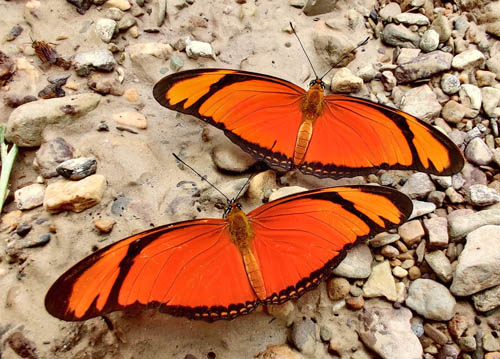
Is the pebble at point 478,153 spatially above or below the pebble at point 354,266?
above

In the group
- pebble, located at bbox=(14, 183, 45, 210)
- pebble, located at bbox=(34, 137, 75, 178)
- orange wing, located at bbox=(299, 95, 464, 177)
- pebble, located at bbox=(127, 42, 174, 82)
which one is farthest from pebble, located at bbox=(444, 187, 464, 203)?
pebble, located at bbox=(14, 183, 45, 210)

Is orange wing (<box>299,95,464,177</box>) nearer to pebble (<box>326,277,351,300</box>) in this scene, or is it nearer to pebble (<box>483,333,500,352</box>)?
pebble (<box>326,277,351,300</box>)

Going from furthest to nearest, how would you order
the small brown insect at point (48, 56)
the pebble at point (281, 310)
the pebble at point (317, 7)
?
1. the pebble at point (317, 7)
2. the small brown insect at point (48, 56)
3. the pebble at point (281, 310)

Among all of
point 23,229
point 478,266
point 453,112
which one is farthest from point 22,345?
point 453,112

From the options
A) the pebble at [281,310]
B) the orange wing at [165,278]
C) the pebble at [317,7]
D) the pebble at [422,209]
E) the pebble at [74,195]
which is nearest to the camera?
the orange wing at [165,278]

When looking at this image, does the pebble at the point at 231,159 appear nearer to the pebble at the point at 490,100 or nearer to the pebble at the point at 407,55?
the pebble at the point at 407,55

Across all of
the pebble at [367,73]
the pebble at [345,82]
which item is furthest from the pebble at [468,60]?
the pebble at [345,82]

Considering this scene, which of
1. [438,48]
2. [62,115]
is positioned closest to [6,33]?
[62,115]

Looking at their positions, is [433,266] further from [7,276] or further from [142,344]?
[7,276]
